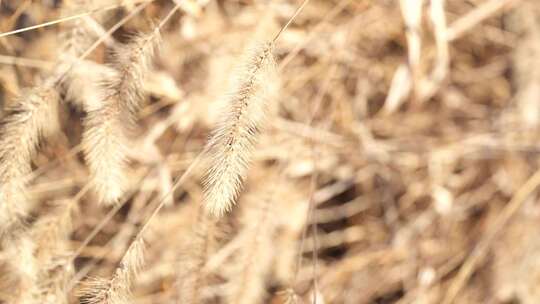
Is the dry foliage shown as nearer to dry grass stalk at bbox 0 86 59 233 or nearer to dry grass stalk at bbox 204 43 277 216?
dry grass stalk at bbox 0 86 59 233

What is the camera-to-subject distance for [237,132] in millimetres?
920

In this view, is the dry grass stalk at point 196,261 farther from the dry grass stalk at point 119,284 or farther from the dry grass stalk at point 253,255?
the dry grass stalk at point 119,284

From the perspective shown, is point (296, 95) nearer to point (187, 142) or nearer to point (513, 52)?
point (187, 142)

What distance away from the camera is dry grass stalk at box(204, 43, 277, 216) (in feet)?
3.00

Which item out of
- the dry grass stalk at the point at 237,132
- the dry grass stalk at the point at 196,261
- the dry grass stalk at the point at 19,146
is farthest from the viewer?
the dry grass stalk at the point at 196,261

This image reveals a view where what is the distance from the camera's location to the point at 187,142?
62.4 inches

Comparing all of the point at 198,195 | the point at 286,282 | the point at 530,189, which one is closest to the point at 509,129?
the point at 530,189

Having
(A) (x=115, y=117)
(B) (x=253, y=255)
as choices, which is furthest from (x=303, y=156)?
(A) (x=115, y=117)

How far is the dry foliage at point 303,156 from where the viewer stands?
1298 millimetres

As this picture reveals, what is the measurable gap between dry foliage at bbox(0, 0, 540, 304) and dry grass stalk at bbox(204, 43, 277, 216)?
0.24 metres

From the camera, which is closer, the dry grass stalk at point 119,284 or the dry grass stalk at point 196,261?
the dry grass stalk at point 119,284

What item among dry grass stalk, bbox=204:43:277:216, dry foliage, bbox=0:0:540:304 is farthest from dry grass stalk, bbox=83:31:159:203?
dry grass stalk, bbox=204:43:277:216

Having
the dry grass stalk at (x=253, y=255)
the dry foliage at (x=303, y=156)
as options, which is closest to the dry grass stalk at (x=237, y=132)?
the dry foliage at (x=303, y=156)

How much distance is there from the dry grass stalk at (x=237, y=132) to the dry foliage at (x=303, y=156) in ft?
0.79
